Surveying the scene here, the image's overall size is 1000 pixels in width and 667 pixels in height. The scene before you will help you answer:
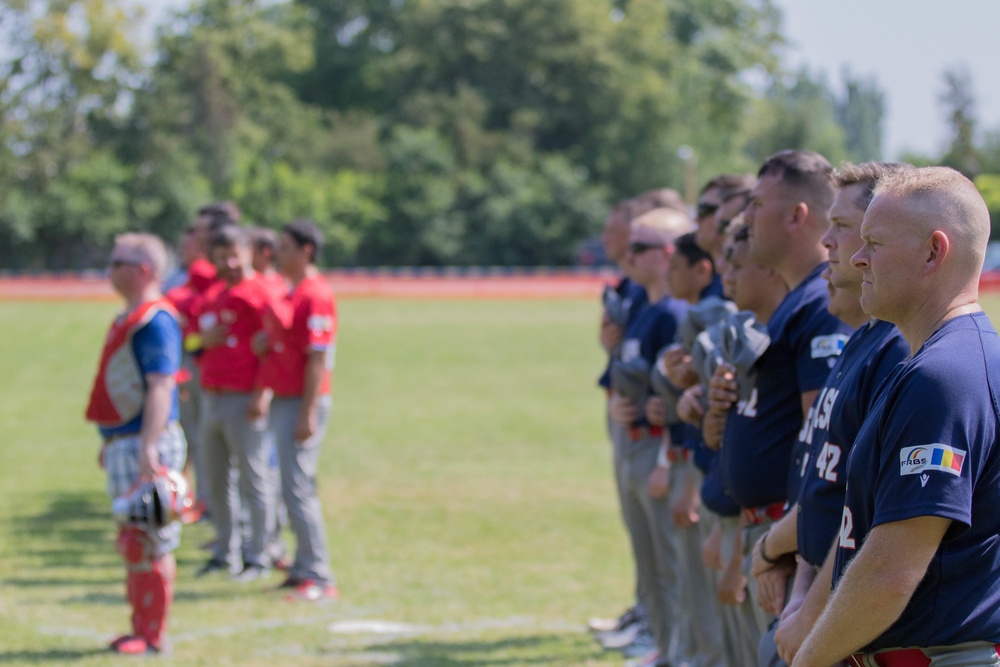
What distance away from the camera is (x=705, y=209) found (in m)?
5.68

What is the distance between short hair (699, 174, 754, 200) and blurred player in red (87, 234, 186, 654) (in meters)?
2.93

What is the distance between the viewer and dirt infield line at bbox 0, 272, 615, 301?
131 feet

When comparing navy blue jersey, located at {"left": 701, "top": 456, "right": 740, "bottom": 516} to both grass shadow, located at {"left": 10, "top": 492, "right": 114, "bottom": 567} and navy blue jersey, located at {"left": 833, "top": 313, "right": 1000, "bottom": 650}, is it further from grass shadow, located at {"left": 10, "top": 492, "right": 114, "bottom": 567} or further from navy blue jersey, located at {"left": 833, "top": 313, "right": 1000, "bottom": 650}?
grass shadow, located at {"left": 10, "top": 492, "right": 114, "bottom": 567}

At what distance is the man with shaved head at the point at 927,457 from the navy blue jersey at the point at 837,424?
26 cm

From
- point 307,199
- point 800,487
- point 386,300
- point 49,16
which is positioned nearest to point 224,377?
point 800,487

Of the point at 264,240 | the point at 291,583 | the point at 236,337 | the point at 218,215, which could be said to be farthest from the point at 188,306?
the point at 291,583

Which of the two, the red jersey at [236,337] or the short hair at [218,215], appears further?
the short hair at [218,215]

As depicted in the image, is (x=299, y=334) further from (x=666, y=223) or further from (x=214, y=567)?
(x=666, y=223)

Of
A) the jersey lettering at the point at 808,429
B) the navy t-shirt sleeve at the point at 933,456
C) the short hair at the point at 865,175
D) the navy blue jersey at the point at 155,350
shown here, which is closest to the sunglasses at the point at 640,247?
the navy blue jersey at the point at 155,350

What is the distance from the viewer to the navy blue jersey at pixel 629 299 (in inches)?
269

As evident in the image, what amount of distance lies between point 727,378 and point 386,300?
118 ft

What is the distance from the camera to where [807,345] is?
394 cm

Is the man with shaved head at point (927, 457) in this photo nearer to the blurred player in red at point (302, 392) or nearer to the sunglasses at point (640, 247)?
the sunglasses at point (640, 247)

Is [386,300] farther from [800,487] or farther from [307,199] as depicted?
[800,487]
